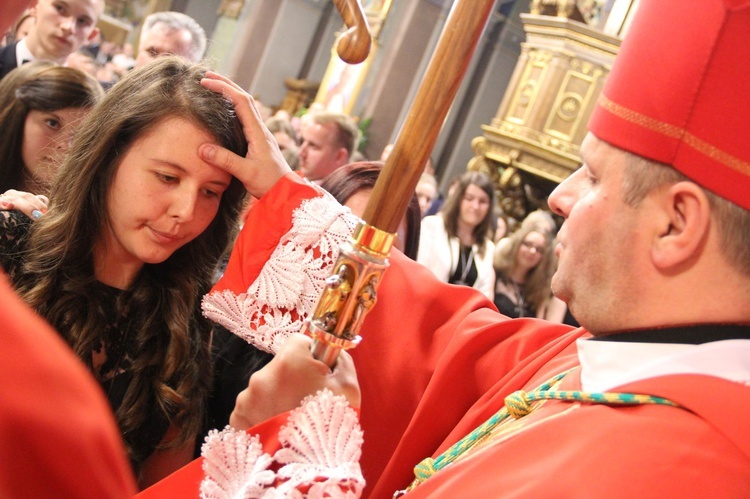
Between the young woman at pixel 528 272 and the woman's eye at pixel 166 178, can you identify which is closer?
the woman's eye at pixel 166 178

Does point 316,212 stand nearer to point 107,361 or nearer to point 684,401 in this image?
point 107,361

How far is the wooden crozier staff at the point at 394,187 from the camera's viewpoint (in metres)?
1.05

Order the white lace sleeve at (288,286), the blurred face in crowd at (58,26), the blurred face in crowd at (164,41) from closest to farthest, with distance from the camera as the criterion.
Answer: the white lace sleeve at (288,286), the blurred face in crowd at (58,26), the blurred face in crowd at (164,41)

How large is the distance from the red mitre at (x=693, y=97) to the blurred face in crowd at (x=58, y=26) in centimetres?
305

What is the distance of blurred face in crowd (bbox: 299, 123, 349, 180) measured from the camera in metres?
4.43

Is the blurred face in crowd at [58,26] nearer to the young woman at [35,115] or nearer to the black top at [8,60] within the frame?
the black top at [8,60]

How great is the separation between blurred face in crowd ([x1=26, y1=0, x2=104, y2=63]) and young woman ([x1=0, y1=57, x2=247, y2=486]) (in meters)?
1.95

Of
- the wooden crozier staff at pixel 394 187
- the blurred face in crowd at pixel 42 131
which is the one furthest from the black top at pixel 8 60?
the wooden crozier staff at pixel 394 187

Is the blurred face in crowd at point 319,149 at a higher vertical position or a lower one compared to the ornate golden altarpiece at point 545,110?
lower

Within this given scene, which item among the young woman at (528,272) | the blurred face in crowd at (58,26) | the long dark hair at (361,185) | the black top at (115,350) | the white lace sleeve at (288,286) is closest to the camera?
the white lace sleeve at (288,286)

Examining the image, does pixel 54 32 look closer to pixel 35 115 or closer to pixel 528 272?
pixel 35 115

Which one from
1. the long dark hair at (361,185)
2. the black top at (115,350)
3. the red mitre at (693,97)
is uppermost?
the red mitre at (693,97)

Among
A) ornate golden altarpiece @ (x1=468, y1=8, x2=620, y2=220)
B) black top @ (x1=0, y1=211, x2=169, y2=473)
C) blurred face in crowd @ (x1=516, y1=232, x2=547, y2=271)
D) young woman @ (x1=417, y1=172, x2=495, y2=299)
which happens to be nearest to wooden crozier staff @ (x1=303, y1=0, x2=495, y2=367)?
black top @ (x1=0, y1=211, x2=169, y2=473)

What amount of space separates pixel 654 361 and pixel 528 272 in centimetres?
404
